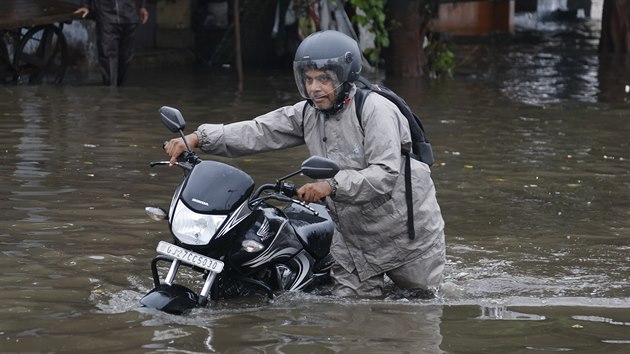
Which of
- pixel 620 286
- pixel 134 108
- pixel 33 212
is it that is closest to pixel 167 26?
pixel 134 108

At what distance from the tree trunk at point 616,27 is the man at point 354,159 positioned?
19.8 meters

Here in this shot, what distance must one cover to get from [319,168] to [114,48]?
10.6m

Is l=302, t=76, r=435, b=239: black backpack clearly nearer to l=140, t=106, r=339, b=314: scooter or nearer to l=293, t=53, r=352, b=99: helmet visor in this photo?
l=293, t=53, r=352, b=99: helmet visor

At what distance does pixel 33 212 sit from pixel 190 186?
3039 millimetres

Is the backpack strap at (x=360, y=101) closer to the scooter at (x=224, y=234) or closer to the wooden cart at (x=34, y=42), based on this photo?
the scooter at (x=224, y=234)


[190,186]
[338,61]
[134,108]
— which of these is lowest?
[134,108]

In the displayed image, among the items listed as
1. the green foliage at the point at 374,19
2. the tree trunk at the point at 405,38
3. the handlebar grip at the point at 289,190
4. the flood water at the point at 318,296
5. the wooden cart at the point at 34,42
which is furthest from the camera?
the tree trunk at the point at 405,38

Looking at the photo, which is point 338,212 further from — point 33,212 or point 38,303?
point 33,212

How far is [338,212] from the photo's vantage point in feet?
20.3

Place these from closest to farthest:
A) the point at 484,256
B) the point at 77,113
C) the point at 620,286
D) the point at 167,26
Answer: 1. the point at 620,286
2. the point at 484,256
3. the point at 77,113
4. the point at 167,26

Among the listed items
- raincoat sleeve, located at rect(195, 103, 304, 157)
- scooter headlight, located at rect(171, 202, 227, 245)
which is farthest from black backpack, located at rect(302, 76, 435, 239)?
scooter headlight, located at rect(171, 202, 227, 245)

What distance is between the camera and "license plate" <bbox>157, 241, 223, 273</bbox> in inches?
215

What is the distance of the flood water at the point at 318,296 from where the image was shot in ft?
18.5

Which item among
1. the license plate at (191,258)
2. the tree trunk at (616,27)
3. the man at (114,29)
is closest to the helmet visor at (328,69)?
the license plate at (191,258)
